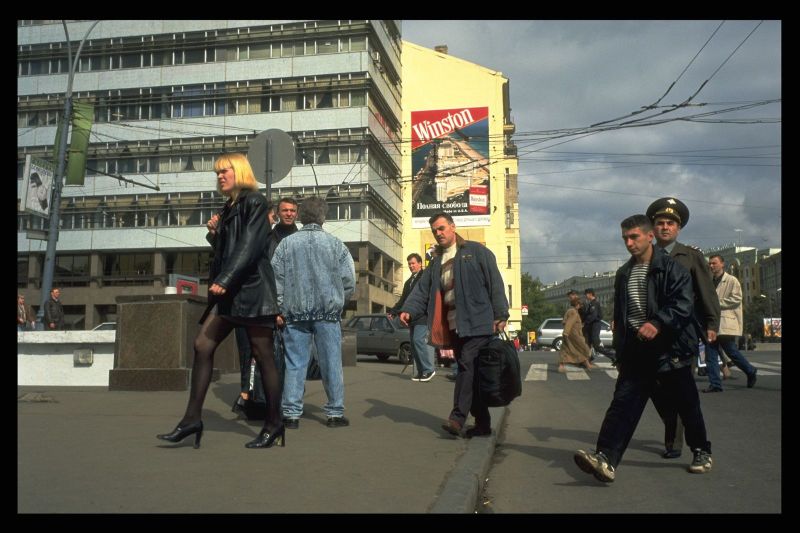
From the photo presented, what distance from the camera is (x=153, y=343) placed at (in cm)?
930

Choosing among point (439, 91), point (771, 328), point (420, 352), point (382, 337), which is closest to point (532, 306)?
point (771, 328)

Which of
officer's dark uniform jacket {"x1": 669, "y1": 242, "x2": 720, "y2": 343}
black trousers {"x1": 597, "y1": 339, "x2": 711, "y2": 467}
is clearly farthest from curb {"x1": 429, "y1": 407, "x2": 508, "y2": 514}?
officer's dark uniform jacket {"x1": 669, "y1": 242, "x2": 720, "y2": 343}

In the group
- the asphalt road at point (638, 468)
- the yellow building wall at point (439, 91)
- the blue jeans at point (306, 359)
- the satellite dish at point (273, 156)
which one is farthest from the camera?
the yellow building wall at point (439, 91)

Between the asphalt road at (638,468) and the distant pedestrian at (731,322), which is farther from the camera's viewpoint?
the distant pedestrian at (731,322)

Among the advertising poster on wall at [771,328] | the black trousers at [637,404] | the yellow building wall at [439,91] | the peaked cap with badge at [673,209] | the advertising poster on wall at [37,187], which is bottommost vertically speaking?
the advertising poster on wall at [771,328]

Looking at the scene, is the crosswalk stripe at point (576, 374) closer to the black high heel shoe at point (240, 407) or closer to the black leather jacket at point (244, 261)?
the black high heel shoe at point (240, 407)

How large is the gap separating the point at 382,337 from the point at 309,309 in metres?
15.6

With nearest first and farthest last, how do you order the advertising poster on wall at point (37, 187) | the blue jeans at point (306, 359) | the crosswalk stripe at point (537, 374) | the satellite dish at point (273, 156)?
the blue jeans at point (306, 359), the satellite dish at point (273, 156), the crosswalk stripe at point (537, 374), the advertising poster on wall at point (37, 187)

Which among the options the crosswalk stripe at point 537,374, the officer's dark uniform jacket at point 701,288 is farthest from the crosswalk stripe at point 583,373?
the officer's dark uniform jacket at point 701,288

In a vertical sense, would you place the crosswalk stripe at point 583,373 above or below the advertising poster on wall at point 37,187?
below

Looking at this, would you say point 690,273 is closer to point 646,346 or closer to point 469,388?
point 646,346

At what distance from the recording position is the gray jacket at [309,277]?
6.39 meters
